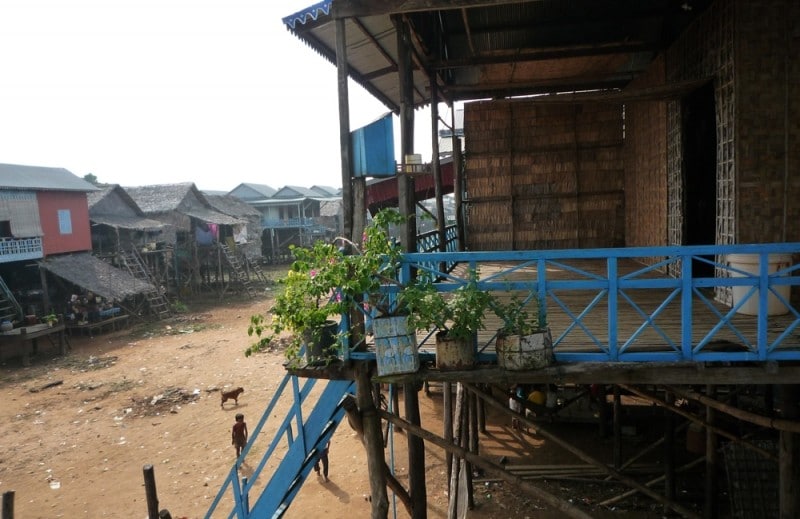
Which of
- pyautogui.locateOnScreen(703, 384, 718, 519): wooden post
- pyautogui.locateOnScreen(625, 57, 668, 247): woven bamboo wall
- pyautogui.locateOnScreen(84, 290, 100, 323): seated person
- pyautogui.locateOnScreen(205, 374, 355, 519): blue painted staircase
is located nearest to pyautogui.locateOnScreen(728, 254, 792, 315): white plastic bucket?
pyautogui.locateOnScreen(703, 384, 718, 519): wooden post

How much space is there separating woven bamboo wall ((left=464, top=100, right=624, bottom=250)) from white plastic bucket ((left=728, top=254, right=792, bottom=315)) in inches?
230

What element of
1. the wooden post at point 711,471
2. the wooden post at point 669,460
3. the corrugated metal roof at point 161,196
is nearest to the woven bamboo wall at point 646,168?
the wooden post at point 669,460

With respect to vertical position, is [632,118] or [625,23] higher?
[625,23]

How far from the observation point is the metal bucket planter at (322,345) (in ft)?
16.1

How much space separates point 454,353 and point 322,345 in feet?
4.17

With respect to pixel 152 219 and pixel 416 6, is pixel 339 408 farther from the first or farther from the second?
pixel 152 219

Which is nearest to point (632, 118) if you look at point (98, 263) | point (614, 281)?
point (614, 281)

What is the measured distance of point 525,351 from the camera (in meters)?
4.41

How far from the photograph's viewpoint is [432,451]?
10.8 m

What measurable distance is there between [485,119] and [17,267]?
21537mm

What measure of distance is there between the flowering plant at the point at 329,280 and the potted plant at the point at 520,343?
1074 mm

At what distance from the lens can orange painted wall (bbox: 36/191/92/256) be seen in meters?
23.6

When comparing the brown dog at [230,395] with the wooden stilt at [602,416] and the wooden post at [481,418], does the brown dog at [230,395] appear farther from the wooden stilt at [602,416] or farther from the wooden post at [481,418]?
the wooden stilt at [602,416]

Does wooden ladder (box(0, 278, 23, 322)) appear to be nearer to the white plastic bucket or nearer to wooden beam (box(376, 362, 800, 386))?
wooden beam (box(376, 362, 800, 386))
